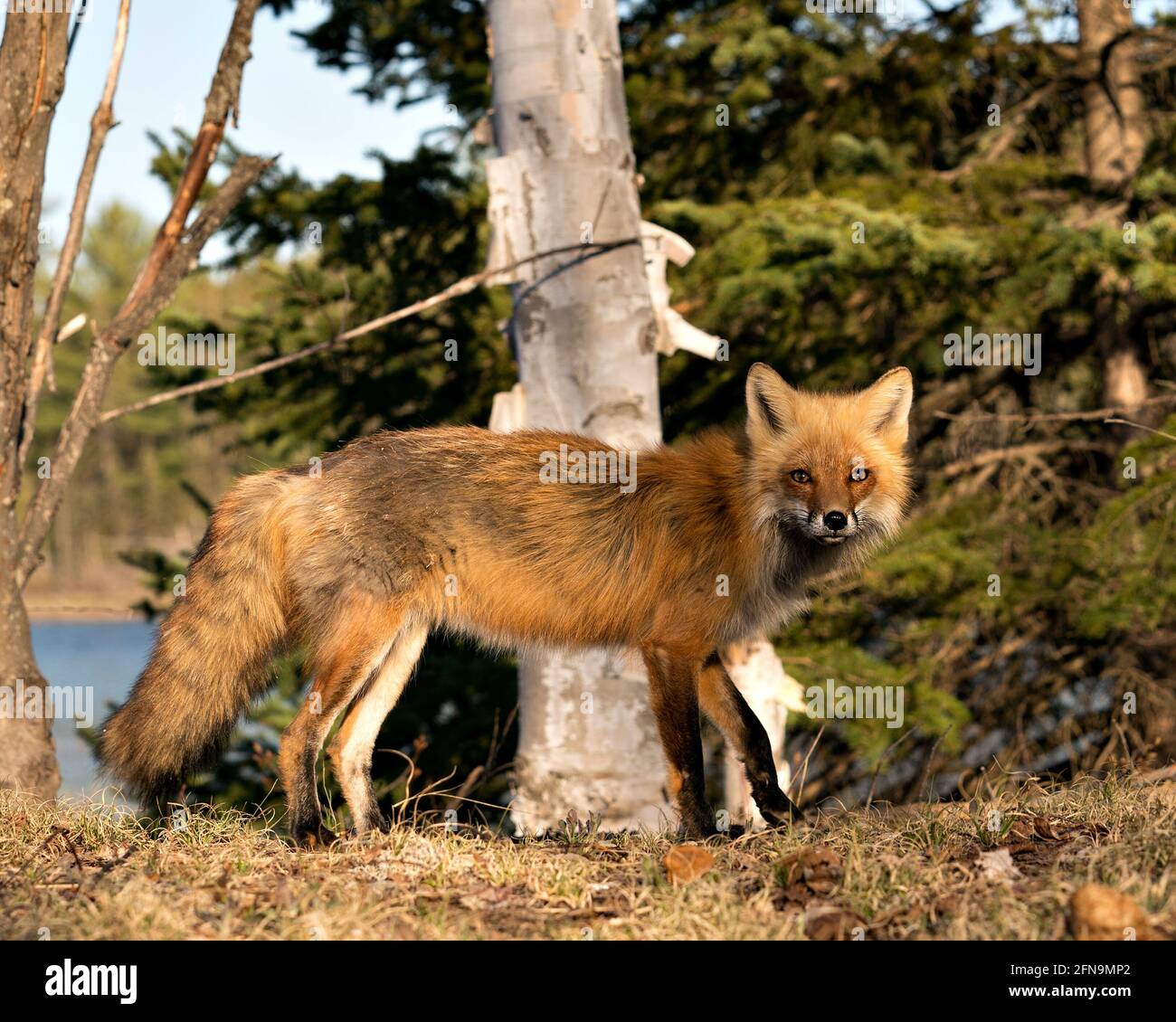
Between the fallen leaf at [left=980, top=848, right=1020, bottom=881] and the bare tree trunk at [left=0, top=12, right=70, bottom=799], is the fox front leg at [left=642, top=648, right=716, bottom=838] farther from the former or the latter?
the bare tree trunk at [left=0, top=12, right=70, bottom=799]

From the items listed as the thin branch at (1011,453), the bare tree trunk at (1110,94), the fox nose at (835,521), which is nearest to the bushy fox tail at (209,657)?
the fox nose at (835,521)

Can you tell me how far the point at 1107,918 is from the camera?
271cm

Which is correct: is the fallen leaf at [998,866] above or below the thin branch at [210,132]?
below

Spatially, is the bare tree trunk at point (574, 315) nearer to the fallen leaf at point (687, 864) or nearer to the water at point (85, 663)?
the fallen leaf at point (687, 864)

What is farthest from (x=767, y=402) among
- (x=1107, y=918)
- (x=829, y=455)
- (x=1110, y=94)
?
(x=1110, y=94)

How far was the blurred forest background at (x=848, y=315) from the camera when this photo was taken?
830cm

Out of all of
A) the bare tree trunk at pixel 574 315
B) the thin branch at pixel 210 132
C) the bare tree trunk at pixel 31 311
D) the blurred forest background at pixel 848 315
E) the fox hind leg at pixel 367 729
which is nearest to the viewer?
the fox hind leg at pixel 367 729

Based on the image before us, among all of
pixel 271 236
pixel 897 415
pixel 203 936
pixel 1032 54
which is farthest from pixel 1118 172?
pixel 203 936

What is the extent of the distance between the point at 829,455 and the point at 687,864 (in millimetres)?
1736

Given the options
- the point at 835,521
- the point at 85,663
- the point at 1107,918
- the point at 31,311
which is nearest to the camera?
the point at 1107,918

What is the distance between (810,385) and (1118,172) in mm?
3332

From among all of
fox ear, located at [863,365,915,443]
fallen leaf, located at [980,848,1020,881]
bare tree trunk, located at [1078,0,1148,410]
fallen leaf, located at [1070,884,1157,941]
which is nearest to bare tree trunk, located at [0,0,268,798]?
fox ear, located at [863,365,915,443]

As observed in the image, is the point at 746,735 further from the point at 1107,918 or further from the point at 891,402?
the point at 1107,918
